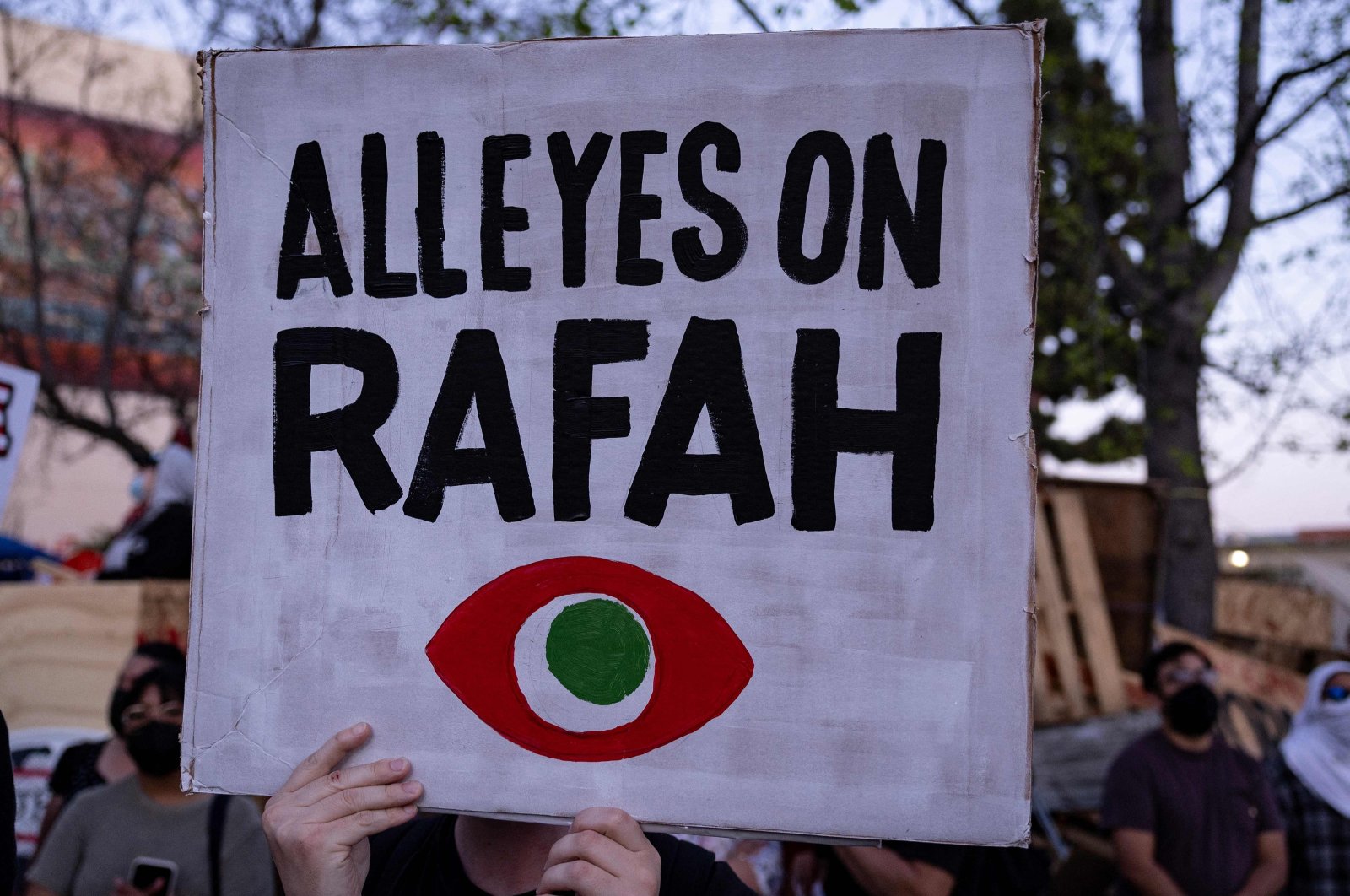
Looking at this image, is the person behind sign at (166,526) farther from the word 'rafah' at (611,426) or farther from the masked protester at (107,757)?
the word 'rafah' at (611,426)

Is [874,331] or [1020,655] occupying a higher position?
[874,331]

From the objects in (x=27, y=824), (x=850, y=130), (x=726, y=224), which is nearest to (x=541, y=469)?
(x=726, y=224)

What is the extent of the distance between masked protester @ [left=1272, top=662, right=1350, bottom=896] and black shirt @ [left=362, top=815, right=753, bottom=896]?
13.0ft

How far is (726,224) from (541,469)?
0.46 meters

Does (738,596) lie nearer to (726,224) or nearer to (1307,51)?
(726,224)

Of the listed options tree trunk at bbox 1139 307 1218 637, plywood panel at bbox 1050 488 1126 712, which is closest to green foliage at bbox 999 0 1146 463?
tree trunk at bbox 1139 307 1218 637

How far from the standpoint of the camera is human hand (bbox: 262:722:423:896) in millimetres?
1743

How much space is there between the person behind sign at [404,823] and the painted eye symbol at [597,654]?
0.13 metres

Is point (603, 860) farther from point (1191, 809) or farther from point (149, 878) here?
point (1191, 809)

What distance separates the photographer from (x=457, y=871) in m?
2.04

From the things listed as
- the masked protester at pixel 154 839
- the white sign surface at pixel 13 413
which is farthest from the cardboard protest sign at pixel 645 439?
the white sign surface at pixel 13 413

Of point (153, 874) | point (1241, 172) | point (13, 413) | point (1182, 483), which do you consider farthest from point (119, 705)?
point (1241, 172)

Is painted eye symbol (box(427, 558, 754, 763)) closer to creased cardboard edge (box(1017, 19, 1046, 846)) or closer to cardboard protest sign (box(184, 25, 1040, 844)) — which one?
cardboard protest sign (box(184, 25, 1040, 844))

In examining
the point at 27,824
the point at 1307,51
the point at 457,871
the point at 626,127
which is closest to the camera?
the point at 626,127
